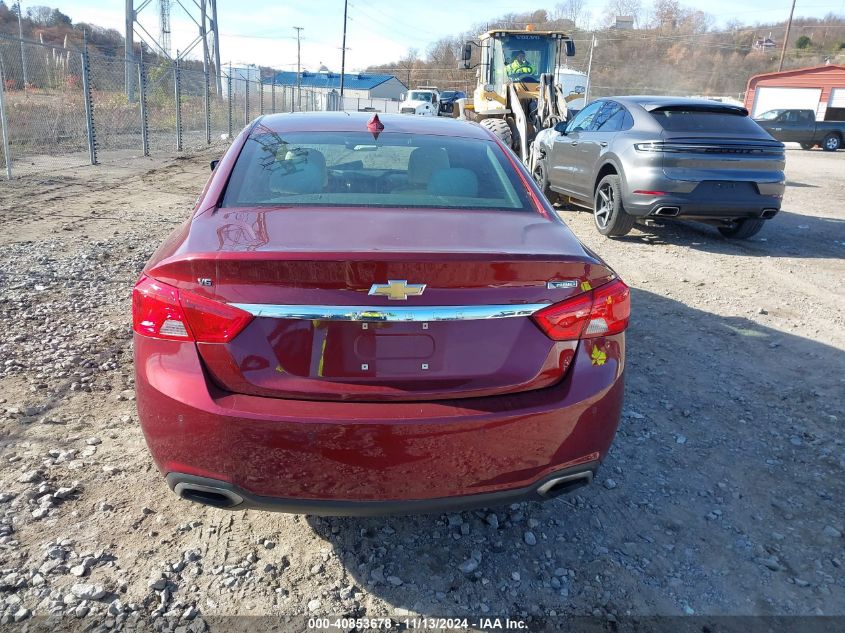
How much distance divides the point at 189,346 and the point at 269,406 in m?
0.33

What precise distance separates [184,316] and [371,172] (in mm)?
1427

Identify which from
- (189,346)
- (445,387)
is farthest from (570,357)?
(189,346)

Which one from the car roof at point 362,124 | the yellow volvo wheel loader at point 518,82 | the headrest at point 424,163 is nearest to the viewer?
the headrest at point 424,163

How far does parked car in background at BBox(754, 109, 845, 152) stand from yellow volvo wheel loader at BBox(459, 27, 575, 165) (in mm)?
17836

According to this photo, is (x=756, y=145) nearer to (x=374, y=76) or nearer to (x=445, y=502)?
(x=445, y=502)

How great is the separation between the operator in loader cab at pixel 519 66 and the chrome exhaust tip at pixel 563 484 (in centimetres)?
1366

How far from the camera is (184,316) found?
2080 mm

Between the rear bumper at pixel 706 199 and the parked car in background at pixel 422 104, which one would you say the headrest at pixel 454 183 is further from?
the parked car in background at pixel 422 104

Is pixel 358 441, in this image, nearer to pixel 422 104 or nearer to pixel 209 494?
pixel 209 494

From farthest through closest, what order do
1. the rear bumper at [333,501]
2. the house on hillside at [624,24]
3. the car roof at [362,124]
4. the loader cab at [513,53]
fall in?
the house on hillside at [624,24] → the loader cab at [513,53] → the car roof at [362,124] → the rear bumper at [333,501]

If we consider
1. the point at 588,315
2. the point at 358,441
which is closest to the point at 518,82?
the point at 588,315

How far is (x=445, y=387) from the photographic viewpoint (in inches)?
83.4

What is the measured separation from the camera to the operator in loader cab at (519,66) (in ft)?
47.8

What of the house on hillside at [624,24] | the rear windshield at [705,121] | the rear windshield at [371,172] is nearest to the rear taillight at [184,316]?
→ the rear windshield at [371,172]
